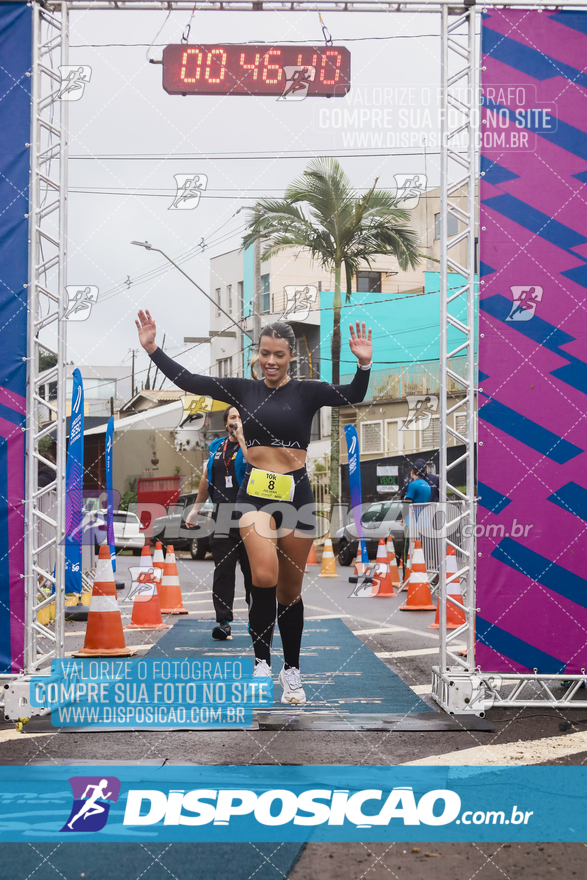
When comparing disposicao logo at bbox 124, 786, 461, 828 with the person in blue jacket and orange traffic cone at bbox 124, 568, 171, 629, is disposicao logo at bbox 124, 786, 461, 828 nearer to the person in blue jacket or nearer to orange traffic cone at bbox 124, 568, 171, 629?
the person in blue jacket

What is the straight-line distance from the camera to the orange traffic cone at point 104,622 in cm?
746

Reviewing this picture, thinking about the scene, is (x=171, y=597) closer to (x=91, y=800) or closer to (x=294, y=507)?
(x=294, y=507)

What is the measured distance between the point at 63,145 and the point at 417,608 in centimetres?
759

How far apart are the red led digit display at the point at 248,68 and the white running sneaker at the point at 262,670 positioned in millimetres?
3621

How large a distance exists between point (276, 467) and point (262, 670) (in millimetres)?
1284

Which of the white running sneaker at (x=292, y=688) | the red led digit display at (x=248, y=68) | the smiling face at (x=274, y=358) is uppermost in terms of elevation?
the red led digit display at (x=248, y=68)

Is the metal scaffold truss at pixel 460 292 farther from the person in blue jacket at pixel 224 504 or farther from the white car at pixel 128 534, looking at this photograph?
the white car at pixel 128 534

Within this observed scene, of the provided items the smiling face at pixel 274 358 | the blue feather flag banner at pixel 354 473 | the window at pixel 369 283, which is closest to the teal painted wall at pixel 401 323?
the window at pixel 369 283

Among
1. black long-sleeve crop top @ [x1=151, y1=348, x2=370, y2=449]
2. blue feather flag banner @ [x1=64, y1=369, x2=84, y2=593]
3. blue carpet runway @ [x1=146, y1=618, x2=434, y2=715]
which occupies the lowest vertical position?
blue carpet runway @ [x1=146, y1=618, x2=434, y2=715]

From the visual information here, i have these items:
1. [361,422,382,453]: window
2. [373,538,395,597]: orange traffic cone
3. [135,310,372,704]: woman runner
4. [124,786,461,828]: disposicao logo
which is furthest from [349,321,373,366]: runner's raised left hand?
[361,422,382,453]: window

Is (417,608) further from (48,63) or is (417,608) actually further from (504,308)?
(48,63)

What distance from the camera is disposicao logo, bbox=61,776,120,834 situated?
3531 millimetres

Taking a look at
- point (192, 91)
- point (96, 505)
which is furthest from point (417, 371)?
point (192, 91)

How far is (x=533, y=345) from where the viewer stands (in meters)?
5.80
